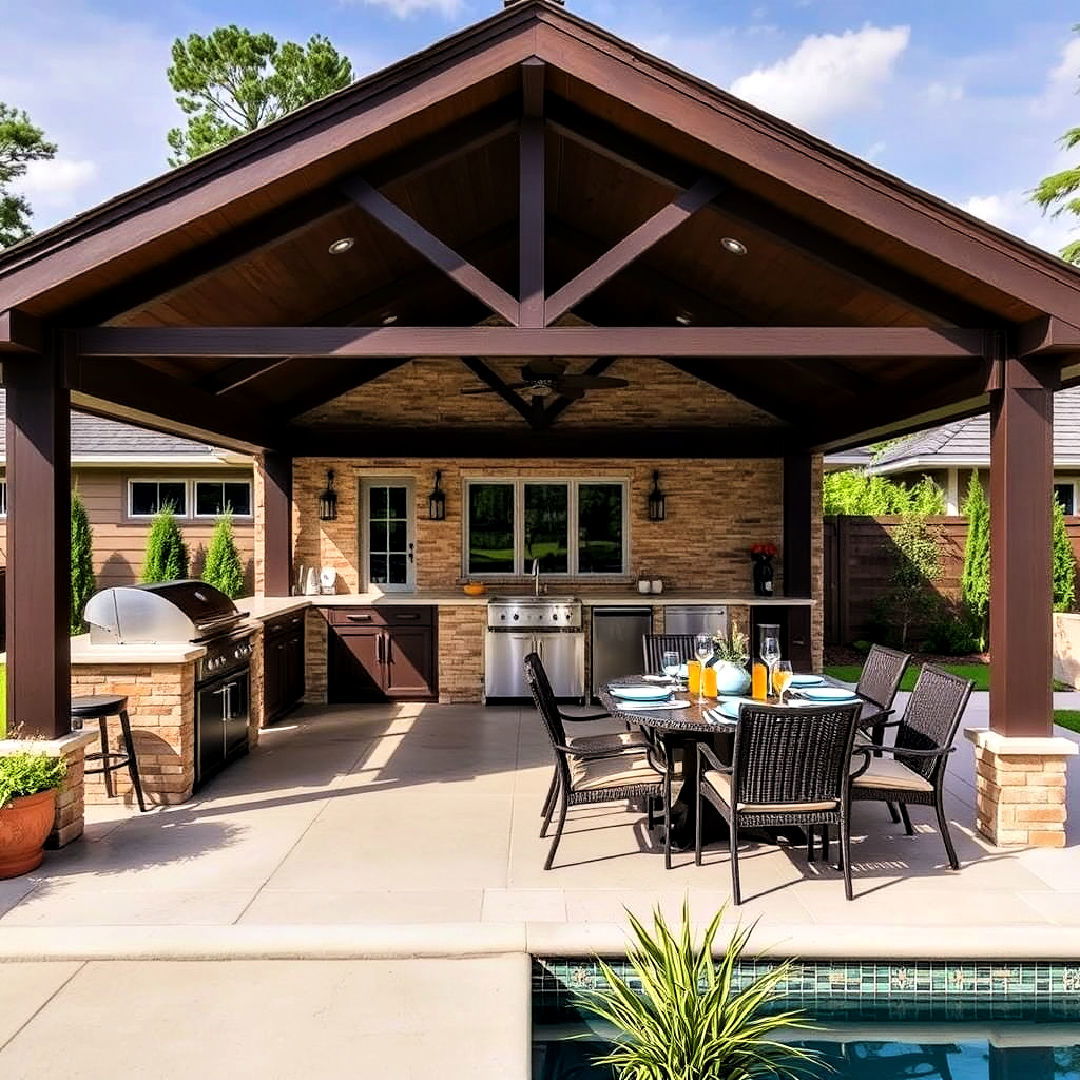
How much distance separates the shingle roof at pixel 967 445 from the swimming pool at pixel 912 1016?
10.2 metres

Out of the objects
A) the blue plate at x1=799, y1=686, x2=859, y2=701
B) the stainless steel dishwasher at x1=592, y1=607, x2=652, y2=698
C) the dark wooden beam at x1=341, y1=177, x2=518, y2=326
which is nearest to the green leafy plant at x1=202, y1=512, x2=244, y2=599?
the stainless steel dishwasher at x1=592, y1=607, x2=652, y2=698

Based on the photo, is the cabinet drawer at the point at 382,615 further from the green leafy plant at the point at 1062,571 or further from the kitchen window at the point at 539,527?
the green leafy plant at the point at 1062,571

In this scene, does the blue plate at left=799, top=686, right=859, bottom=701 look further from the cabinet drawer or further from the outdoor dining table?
the cabinet drawer

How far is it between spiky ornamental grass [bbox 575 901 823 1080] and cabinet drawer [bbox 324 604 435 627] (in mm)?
Answer: 5887

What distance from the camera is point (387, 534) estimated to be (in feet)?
31.7

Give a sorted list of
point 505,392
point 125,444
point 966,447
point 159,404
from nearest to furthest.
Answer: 1. point 159,404
2. point 505,392
3. point 125,444
4. point 966,447

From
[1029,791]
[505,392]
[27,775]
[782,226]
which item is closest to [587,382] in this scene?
[505,392]

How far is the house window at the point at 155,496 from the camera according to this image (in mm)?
12445

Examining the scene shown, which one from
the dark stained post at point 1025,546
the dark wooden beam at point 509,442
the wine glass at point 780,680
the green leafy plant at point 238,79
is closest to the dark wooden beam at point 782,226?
the dark stained post at point 1025,546

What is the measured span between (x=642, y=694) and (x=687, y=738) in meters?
0.33

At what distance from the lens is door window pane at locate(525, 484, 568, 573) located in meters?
9.62

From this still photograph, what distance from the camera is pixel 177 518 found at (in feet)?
40.3

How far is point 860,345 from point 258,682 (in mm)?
5478

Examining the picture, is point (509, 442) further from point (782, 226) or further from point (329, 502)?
point (782, 226)
